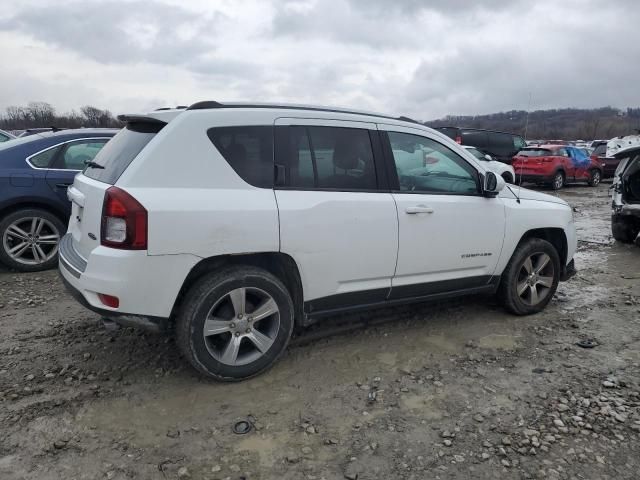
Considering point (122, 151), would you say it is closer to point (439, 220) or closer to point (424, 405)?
point (439, 220)

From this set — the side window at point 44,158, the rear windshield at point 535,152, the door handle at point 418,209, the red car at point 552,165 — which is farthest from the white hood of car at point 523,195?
the rear windshield at point 535,152

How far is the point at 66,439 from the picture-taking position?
281 centimetres

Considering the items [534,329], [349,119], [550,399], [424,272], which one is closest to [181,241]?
[349,119]

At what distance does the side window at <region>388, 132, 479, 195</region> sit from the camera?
12.9 ft

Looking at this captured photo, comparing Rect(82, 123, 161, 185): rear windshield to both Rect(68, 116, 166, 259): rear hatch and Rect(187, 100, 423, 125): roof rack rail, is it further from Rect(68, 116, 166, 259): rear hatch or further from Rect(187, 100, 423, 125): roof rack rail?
Rect(187, 100, 423, 125): roof rack rail

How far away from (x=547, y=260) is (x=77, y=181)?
4178 millimetres

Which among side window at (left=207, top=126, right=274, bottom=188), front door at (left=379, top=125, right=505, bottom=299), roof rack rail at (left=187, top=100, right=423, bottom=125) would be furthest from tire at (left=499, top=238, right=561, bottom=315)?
side window at (left=207, top=126, right=274, bottom=188)

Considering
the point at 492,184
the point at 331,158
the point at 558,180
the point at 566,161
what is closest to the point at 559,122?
the point at 566,161

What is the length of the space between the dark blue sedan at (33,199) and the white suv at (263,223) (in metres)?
2.58

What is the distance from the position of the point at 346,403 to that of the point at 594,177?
742 inches

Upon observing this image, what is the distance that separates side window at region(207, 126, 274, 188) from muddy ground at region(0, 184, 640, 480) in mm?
1413

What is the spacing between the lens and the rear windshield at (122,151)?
→ 10.5 feet

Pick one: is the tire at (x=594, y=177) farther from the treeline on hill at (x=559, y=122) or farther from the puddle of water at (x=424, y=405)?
the puddle of water at (x=424, y=405)

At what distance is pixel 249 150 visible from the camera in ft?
11.0
